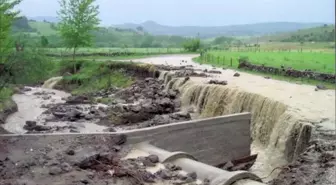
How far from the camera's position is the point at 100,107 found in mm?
31188

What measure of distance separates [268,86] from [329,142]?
12152mm

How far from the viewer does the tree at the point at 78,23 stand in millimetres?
50656

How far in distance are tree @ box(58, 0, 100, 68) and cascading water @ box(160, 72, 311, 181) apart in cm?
2211

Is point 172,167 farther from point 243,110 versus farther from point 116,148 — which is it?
point 243,110

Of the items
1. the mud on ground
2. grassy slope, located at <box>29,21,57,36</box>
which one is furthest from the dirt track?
grassy slope, located at <box>29,21,57,36</box>

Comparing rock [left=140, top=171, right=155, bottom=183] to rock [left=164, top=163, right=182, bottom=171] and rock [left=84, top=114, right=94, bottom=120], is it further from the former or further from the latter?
rock [left=84, top=114, right=94, bottom=120]

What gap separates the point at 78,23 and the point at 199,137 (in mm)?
34718

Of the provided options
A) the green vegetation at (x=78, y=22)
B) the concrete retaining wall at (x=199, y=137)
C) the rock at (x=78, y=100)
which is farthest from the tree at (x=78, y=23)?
the concrete retaining wall at (x=199, y=137)

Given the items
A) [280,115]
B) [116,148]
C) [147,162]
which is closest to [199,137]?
[116,148]

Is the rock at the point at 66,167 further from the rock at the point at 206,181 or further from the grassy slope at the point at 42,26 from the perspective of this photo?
the grassy slope at the point at 42,26

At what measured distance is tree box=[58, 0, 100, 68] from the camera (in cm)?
5066

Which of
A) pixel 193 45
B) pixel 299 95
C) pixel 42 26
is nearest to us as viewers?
pixel 299 95

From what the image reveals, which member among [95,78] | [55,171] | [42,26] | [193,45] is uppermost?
[42,26]

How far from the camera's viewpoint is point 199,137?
19250mm
